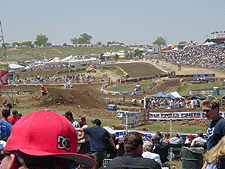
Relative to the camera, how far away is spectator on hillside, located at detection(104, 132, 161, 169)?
11.2ft

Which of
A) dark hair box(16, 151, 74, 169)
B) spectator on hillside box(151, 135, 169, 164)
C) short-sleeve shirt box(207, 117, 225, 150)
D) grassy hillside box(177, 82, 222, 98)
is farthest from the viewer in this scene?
grassy hillside box(177, 82, 222, 98)

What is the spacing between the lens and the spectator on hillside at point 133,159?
343 cm

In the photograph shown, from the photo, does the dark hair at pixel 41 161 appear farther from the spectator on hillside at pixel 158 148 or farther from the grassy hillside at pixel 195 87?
the grassy hillside at pixel 195 87

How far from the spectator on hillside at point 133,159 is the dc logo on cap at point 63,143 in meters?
1.98

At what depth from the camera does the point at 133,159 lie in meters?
3.52

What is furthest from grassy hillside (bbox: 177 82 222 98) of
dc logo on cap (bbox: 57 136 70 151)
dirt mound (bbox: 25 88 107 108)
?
dc logo on cap (bbox: 57 136 70 151)

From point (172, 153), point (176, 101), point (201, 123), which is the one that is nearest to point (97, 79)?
point (176, 101)

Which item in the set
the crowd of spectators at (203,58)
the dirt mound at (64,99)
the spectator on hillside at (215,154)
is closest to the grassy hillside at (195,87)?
the dirt mound at (64,99)

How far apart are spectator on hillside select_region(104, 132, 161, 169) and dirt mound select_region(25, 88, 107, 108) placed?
25.1 m

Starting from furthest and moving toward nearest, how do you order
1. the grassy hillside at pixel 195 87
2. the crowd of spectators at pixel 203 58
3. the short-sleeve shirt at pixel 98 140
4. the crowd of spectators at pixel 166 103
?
the crowd of spectators at pixel 203 58
the grassy hillside at pixel 195 87
the crowd of spectators at pixel 166 103
the short-sleeve shirt at pixel 98 140

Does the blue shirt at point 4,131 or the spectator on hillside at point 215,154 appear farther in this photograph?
the blue shirt at point 4,131

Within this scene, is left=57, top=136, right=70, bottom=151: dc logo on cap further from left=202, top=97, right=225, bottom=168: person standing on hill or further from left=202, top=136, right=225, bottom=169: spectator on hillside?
left=202, top=97, right=225, bottom=168: person standing on hill

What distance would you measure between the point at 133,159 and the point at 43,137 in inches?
85.7

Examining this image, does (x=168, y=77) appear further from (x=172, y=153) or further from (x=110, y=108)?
(x=172, y=153)
